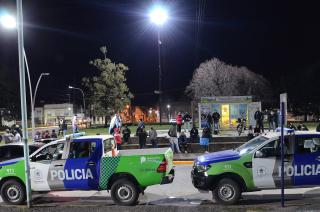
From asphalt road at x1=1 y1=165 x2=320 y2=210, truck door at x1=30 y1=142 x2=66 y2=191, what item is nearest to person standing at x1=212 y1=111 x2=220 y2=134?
asphalt road at x1=1 y1=165 x2=320 y2=210

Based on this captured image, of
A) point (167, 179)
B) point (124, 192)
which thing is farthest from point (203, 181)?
point (124, 192)

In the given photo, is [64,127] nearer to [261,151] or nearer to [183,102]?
[261,151]

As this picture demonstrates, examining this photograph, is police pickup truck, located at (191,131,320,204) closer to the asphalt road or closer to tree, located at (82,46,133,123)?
the asphalt road

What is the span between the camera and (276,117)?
27.4 metres

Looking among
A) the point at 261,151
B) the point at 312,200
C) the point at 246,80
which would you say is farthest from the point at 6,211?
the point at 246,80

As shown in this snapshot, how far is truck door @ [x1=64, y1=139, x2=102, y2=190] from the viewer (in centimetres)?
1064

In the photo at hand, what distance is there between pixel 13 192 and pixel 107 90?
156 feet

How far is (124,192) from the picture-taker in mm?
10414

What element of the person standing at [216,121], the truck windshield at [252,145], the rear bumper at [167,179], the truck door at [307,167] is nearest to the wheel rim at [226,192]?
the truck windshield at [252,145]

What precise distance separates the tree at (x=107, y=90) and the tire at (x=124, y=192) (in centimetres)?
4683

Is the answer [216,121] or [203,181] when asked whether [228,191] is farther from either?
[216,121]

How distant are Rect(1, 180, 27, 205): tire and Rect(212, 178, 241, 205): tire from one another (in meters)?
5.06

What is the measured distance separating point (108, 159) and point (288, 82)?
68.4 m

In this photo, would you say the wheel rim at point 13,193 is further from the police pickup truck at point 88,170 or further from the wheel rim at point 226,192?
the wheel rim at point 226,192
